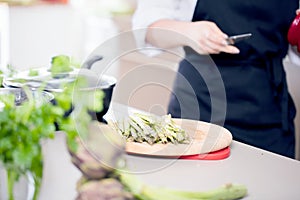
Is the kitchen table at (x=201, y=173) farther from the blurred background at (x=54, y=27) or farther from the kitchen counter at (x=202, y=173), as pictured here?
the blurred background at (x=54, y=27)

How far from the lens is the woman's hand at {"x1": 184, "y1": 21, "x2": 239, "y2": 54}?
121cm

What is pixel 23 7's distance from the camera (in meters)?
3.00

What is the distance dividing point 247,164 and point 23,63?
7.92 feet

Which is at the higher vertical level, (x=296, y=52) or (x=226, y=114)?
(x=296, y=52)

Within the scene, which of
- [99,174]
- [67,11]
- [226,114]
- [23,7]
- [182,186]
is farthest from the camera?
[67,11]

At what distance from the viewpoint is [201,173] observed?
83cm

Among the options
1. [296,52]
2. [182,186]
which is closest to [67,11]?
[296,52]

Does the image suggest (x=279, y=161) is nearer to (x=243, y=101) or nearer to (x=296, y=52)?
(x=243, y=101)

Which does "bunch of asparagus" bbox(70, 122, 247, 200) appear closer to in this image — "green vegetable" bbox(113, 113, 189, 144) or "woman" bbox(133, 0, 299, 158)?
"green vegetable" bbox(113, 113, 189, 144)

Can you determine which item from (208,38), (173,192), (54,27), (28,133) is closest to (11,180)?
(28,133)

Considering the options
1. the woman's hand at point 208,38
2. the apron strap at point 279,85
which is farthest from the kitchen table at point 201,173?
the apron strap at point 279,85

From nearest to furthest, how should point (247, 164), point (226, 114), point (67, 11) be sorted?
1. point (247, 164)
2. point (226, 114)
3. point (67, 11)

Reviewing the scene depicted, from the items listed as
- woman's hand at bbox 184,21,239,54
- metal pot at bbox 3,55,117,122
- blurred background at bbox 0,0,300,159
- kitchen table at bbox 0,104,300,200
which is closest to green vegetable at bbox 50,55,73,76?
metal pot at bbox 3,55,117,122

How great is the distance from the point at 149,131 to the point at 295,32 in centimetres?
55
